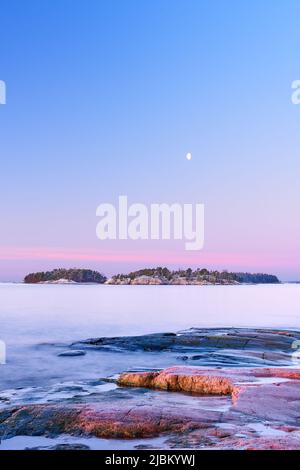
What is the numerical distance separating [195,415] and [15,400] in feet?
21.7

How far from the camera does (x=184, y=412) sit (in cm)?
1377

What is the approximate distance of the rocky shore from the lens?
1180cm

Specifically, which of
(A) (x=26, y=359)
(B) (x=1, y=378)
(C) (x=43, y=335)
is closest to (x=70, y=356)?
(A) (x=26, y=359)

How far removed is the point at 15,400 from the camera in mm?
16719

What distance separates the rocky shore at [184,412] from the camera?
1180 centimetres

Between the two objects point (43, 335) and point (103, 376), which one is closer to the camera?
point (103, 376)
